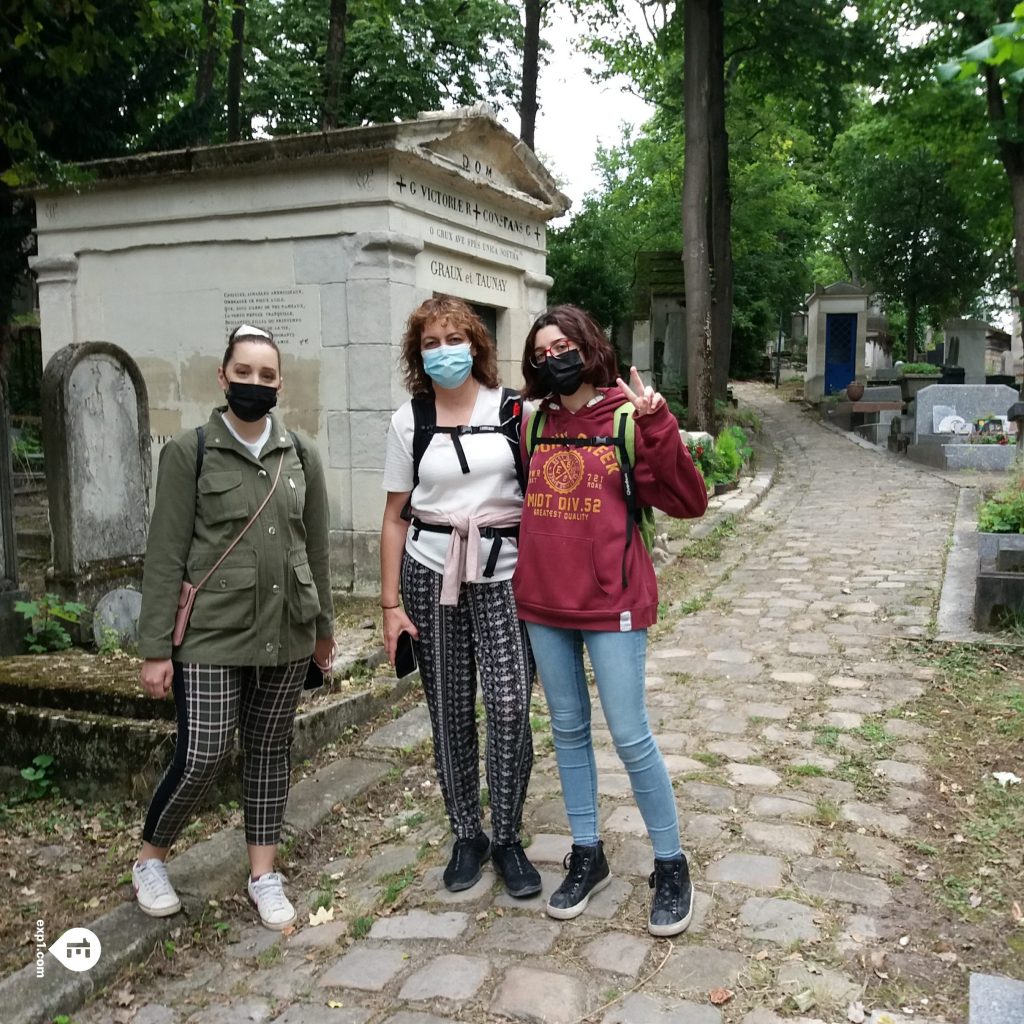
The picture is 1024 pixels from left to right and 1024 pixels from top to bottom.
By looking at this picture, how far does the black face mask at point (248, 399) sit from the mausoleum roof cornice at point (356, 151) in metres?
3.99

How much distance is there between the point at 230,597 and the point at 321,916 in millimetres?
1145

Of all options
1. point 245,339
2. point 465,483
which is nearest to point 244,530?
point 245,339

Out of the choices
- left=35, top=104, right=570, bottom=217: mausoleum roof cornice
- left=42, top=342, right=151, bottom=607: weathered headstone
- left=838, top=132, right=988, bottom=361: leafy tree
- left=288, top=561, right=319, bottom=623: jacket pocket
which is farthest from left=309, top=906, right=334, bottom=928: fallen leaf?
left=838, top=132, right=988, bottom=361: leafy tree

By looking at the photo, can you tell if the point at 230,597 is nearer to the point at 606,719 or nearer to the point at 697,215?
the point at 606,719

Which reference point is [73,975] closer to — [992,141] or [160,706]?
[160,706]

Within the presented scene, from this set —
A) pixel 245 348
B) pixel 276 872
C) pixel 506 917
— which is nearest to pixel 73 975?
pixel 276 872

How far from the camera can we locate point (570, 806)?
3162 mm

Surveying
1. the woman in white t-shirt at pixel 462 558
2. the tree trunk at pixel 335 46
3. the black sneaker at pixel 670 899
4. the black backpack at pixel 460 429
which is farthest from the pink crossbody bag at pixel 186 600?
the tree trunk at pixel 335 46

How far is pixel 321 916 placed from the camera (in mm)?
3279

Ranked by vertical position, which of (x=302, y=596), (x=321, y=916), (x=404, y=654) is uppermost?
(x=302, y=596)

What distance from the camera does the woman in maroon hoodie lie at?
2850mm

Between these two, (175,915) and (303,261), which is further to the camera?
(303,261)

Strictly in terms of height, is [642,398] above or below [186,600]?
above

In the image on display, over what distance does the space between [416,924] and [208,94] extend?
15.2 meters
